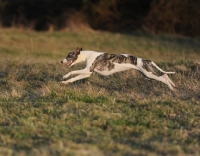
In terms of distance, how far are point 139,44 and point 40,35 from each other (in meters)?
5.79

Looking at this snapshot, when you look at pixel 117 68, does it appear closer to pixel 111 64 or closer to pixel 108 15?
pixel 111 64

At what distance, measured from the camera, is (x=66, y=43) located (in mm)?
23969

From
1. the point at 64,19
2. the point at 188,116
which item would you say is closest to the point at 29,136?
the point at 188,116

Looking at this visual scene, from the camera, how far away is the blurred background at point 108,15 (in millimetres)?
29984

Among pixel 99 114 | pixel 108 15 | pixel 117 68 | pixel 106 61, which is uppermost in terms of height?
pixel 108 15

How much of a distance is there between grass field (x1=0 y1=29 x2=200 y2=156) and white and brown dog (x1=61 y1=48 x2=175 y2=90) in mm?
360

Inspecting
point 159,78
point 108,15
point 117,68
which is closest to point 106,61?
point 117,68

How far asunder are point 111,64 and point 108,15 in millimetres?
23644

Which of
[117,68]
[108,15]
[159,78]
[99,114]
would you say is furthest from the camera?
[108,15]

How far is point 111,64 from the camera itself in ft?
30.4

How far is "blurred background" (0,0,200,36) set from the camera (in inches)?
1180

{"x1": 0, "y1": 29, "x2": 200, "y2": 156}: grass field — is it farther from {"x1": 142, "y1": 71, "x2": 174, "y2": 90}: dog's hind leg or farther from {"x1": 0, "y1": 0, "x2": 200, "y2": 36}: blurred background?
{"x1": 0, "y1": 0, "x2": 200, "y2": 36}: blurred background

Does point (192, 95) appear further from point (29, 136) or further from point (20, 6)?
point (20, 6)

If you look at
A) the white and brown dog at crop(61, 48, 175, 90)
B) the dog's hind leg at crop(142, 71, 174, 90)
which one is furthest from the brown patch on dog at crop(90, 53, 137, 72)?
the dog's hind leg at crop(142, 71, 174, 90)
